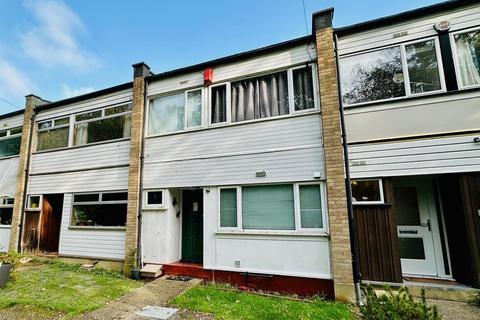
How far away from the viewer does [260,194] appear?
659 centimetres

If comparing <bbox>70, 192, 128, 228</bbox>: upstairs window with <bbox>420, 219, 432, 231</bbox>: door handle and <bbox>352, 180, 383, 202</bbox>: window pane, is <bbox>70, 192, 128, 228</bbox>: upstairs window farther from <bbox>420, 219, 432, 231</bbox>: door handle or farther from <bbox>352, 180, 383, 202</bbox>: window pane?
<bbox>420, 219, 432, 231</bbox>: door handle

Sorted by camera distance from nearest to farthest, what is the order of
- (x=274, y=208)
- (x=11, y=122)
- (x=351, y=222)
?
(x=351, y=222)
(x=274, y=208)
(x=11, y=122)

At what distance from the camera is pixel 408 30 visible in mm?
5898

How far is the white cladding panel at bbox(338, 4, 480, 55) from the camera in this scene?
5.52m

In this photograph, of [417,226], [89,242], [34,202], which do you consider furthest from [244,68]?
[34,202]

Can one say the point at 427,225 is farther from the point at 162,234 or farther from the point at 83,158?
the point at 83,158

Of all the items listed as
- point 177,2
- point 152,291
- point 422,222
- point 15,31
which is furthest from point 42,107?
point 422,222

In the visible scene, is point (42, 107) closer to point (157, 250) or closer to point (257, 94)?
point (157, 250)

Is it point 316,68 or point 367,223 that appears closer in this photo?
point 367,223

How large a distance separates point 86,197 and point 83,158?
1.41m

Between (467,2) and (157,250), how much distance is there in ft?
31.6

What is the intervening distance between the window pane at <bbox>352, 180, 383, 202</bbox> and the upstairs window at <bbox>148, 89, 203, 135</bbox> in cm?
452

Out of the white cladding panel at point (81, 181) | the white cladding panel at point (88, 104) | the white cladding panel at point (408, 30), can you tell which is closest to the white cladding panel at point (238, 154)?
the white cladding panel at point (81, 181)

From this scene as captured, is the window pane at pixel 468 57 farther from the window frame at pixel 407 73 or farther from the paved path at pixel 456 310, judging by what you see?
the paved path at pixel 456 310
